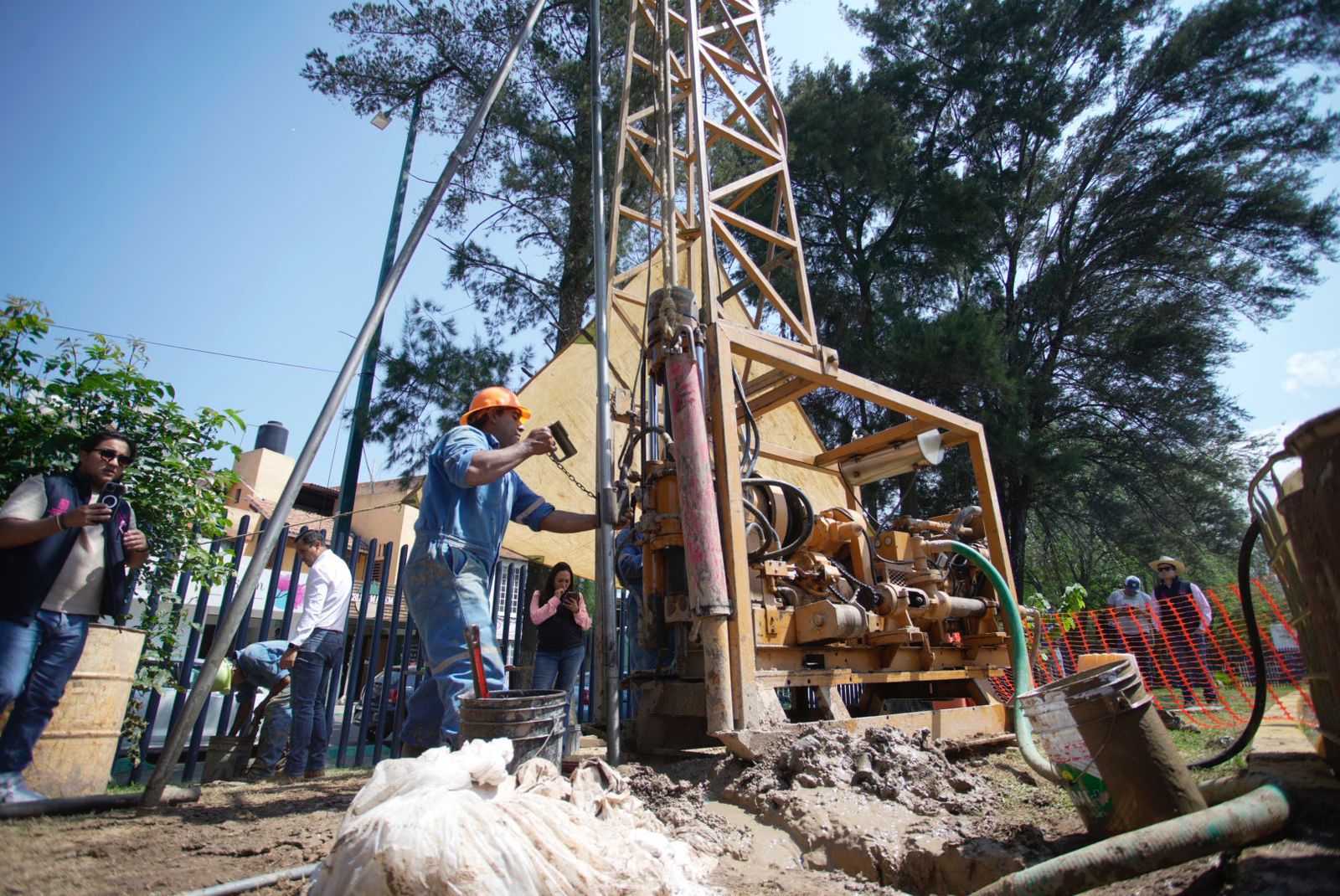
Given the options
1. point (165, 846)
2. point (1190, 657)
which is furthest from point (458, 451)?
point (1190, 657)

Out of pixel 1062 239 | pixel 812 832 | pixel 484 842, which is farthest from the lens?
pixel 1062 239

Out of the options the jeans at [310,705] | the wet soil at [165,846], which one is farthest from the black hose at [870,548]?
the jeans at [310,705]

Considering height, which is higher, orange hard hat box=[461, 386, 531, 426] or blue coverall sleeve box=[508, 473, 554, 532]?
orange hard hat box=[461, 386, 531, 426]

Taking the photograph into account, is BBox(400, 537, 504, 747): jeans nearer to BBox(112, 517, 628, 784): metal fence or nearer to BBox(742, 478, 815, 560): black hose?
BBox(112, 517, 628, 784): metal fence

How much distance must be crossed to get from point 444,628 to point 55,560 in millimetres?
1755

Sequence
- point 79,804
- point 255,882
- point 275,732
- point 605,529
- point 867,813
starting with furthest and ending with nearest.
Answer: point 275,732 < point 605,529 < point 79,804 < point 867,813 < point 255,882

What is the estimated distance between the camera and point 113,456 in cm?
337

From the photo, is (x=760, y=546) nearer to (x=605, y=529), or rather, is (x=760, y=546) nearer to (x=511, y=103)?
(x=605, y=529)

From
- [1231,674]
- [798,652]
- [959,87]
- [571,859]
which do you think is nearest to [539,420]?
[798,652]

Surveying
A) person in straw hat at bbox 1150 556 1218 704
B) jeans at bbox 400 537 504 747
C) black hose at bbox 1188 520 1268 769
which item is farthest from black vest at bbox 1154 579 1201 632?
jeans at bbox 400 537 504 747

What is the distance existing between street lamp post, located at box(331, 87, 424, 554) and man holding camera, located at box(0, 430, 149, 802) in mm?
3043

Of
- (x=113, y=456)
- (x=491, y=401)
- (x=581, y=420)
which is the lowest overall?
(x=113, y=456)

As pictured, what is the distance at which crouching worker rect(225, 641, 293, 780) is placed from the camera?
184 inches

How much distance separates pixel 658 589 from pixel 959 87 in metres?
13.8
